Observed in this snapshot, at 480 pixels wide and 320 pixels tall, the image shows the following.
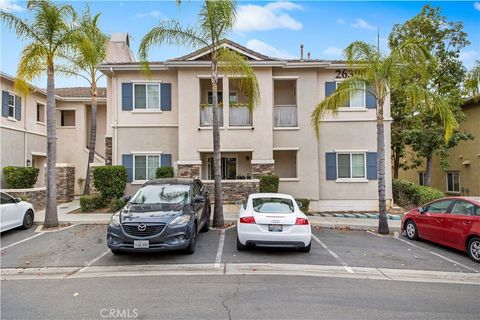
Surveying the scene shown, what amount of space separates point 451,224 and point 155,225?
7.95 meters

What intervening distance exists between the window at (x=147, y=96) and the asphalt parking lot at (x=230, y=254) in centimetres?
790

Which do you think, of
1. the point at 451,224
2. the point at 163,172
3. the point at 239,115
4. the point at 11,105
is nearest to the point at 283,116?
the point at 239,115

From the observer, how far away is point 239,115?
52.2 feet

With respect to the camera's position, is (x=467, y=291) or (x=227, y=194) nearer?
(x=467, y=291)

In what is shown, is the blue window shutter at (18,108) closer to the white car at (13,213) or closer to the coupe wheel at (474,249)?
the white car at (13,213)

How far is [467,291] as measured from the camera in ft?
19.0

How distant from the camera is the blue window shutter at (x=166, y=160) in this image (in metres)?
16.0

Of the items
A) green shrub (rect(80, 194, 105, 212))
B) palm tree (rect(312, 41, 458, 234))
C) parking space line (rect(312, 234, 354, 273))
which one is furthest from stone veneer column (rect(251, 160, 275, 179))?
green shrub (rect(80, 194, 105, 212))

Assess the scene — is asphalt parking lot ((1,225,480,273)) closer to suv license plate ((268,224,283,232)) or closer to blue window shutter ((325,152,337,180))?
suv license plate ((268,224,283,232))

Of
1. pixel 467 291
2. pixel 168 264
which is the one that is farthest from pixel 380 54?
pixel 168 264

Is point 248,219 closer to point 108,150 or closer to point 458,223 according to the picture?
point 458,223

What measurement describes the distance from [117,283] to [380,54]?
423 inches

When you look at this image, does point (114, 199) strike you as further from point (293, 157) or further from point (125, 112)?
point (293, 157)

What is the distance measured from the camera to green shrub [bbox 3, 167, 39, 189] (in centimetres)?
1473
